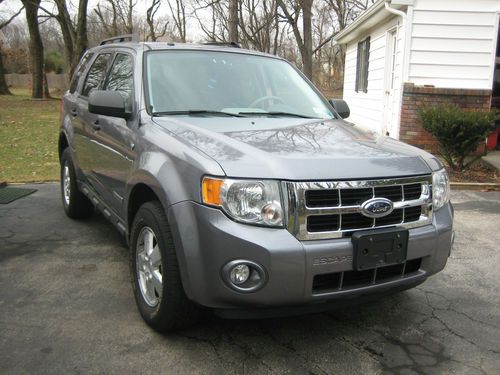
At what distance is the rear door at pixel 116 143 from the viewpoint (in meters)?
3.63

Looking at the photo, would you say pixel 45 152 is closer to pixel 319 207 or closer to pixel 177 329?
pixel 177 329

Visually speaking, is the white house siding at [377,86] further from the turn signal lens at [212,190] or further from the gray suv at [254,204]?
the turn signal lens at [212,190]

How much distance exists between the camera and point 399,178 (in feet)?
9.23

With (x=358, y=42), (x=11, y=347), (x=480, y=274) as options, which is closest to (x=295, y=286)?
(x=11, y=347)

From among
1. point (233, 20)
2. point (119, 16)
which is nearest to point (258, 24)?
point (119, 16)

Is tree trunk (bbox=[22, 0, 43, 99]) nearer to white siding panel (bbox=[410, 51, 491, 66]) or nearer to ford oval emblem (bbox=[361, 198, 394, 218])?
white siding panel (bbox=[410, 51, 491, 66])

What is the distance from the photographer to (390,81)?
12.2m

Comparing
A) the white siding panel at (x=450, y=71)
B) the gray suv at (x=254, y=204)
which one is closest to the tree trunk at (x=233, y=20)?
the white siding panel at (x=450, y=71)

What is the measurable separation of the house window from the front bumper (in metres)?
12.6

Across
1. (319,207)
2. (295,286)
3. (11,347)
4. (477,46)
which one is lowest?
(11,347)

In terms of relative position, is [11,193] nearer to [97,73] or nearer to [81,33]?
[97,73]

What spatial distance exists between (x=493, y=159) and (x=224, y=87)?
7.32m

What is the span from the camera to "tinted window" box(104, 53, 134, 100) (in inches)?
155

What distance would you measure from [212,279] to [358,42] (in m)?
14.6
